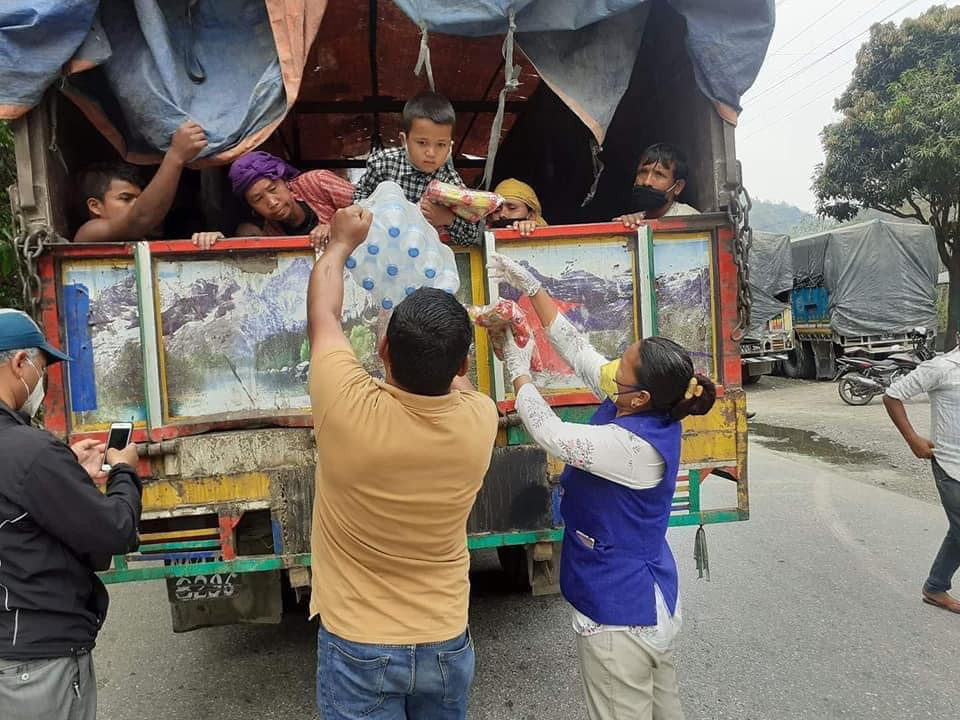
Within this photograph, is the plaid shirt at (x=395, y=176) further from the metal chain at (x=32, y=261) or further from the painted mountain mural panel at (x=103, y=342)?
the metal chain at (x=32, y=261)

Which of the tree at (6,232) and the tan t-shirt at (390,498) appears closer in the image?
the tan t-shirt at (390,498)

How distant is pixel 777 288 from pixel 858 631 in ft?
40.3

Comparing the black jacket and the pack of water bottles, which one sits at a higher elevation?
the pack of water bottles

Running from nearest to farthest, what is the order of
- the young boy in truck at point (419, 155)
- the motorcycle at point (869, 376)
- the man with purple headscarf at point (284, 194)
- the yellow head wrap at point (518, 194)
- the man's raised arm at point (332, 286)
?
the man's raised arm at point (332, 286), the young boy in truck at point (419, 155), the man with purple headscarf at point (284, 194), the yellow head wrap at point (518, 194), the motorcycle at point (869, 376)

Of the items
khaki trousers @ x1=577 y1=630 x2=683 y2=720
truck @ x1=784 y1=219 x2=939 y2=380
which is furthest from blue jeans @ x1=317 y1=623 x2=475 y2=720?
truck @ x1=784 y1=219 x2=939 y2=380

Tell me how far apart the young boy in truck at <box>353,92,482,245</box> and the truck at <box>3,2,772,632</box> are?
22cm

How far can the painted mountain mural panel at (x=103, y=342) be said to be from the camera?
221 centimetres

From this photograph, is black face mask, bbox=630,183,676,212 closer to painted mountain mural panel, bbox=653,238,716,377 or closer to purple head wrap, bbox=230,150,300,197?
painted mountain mural panel, bbox=653,238,716,377

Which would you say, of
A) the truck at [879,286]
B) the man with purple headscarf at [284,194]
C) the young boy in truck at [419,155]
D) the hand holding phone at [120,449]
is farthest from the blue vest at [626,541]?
the truck at [879,286]

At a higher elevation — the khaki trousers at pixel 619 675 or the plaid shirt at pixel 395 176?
the plaid shirt at pixel 395 176

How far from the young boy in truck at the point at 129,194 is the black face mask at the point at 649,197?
1758 millimetres

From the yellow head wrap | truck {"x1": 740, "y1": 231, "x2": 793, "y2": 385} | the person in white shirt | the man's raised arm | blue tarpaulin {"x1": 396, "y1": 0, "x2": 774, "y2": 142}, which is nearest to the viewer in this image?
the man's raised arm

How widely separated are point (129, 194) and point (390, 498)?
184cm

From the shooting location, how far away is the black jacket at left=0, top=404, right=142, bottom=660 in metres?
1.48
